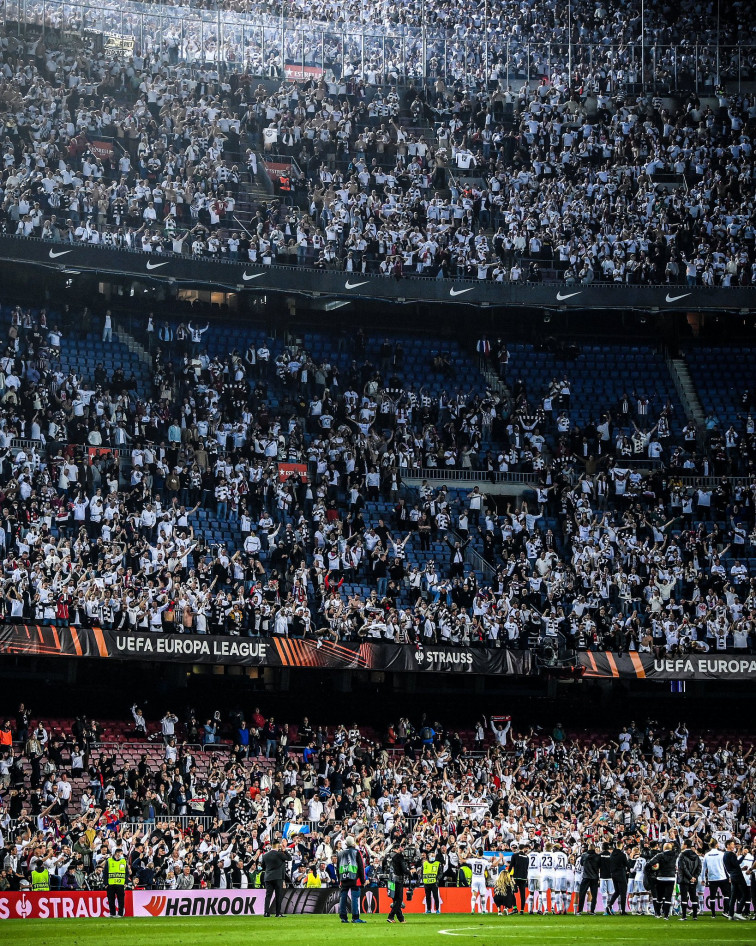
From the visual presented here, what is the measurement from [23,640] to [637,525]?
62.2ft

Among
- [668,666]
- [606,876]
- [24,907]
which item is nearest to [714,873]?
[606,876]

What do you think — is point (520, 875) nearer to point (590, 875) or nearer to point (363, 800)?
point (590, 875)

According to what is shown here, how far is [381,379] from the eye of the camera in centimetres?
4862

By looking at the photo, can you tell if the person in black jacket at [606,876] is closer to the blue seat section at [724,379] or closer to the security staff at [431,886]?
the security staff at [431,886]

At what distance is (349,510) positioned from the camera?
4347 cm

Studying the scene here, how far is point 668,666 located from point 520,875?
10.7m

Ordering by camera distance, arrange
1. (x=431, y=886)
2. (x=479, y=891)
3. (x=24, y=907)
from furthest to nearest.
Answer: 1. (x=479, y=891)
2. (x=431, y=886)
3. (x=24, y=907)

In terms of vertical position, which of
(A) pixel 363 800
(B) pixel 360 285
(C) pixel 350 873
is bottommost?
(C) pixel 350 873

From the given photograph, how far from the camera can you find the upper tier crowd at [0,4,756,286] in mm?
47438

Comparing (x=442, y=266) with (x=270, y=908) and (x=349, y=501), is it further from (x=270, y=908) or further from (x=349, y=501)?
(x=270, y=908)

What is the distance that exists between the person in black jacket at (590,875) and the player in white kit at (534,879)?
120cm

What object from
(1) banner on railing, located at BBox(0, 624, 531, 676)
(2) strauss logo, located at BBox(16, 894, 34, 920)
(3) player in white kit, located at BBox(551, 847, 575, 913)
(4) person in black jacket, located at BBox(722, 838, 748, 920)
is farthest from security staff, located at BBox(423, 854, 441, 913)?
(1) banner on railing, located at BBox(0, 624, 531, 676)

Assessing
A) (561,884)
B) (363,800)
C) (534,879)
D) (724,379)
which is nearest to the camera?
(561,884)

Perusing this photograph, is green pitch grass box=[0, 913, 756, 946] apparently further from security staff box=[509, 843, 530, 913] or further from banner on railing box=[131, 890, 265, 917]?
security staff box=[509, 843, 530, 913]
